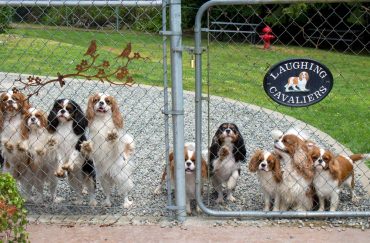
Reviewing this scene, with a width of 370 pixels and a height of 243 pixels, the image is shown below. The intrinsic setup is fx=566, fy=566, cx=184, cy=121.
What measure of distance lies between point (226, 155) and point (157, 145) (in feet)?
9.47

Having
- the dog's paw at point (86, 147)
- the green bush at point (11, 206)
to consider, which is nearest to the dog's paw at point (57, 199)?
the dog's paw at point (86, 147)

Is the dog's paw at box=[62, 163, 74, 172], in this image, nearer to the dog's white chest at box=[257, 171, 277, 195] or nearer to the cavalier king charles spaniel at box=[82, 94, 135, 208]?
the cavalier king charles spaniel at box=[82, 94, 135, 208]

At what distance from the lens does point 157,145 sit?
8.02 metres

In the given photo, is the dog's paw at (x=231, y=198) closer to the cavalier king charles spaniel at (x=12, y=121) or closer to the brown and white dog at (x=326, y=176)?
the brown and white dog at (x=326, y=176)

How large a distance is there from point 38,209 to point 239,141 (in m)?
1.95

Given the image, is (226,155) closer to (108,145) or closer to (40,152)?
(108,145)

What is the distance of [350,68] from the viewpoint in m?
15.1

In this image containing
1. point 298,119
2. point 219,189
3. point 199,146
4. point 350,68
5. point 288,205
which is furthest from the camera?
point 350,68

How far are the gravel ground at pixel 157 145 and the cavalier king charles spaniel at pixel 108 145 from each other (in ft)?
0.94

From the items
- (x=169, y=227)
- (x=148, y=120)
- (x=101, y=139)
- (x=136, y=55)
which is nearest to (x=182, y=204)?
(x=169, y=227)

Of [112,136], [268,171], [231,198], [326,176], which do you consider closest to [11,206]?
[112,136]

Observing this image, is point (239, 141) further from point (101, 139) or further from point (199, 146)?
point (101, 139)

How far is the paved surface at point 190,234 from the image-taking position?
4.53m

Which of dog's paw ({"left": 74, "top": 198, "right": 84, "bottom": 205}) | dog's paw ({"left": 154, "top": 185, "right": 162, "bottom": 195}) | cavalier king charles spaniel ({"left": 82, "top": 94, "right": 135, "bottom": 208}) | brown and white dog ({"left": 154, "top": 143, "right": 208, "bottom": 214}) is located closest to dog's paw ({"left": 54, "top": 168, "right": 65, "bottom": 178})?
cavalier king charles spaniel ({"left": 82, "top": 94, "right": 135, "bottom": 208})
